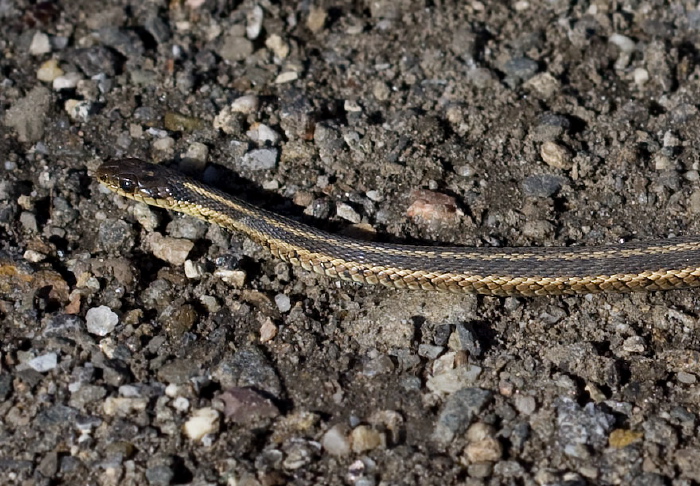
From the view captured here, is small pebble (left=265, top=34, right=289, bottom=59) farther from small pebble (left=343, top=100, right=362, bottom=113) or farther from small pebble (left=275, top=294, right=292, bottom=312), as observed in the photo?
small pebble (left=275, top=294, right=292, bottom=312)

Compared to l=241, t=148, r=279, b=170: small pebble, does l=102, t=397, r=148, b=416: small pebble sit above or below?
below

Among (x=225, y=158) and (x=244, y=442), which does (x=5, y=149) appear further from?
(x=244, y=442)

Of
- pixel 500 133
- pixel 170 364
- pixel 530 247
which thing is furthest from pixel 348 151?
pixel 170 364

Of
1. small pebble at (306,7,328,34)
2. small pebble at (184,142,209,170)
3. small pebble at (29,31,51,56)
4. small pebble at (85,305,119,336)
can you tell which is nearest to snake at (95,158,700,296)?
small pebble at (184,142,209,170)

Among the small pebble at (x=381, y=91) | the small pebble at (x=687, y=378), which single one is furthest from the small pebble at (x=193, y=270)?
the small pebble at (x=687, y=378)

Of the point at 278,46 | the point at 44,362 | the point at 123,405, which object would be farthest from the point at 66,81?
the point at 123,405

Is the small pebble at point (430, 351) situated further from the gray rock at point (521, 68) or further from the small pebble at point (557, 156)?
the gray rock at point (521, 68)
